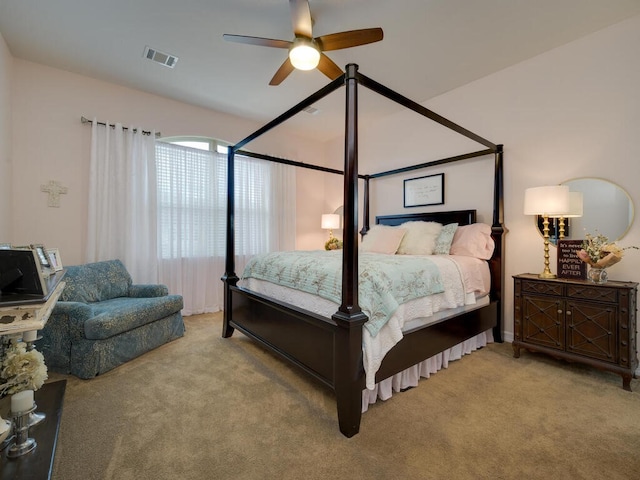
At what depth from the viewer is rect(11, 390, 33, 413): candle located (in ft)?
4.22

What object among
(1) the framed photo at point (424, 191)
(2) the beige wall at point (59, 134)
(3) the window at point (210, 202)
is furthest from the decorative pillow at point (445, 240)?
(2) the beige wall at point (59, 134)

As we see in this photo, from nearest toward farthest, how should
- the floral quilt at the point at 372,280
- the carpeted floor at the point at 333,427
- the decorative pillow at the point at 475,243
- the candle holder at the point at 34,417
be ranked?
the carpeted floor at the point at 333,427 → the candle holder at the point at 34,417 → the floral quilt at the point at 372,280 → the decorative pillow at the point at 475,243

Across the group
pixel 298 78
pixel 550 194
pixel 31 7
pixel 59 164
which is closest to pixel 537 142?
pixel 550 194

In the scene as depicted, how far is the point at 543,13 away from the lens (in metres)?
2.23

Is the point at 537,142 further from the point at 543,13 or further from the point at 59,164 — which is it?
the point at 59,164

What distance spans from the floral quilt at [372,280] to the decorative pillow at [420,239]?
77 centimetres

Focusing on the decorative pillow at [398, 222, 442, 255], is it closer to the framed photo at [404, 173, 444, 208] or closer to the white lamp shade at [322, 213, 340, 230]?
the framed photo at [404, 173, 444, 208]

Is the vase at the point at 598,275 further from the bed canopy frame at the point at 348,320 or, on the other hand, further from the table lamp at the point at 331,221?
the table lamp at the point at 331,221

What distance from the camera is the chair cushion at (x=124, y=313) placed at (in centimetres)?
219

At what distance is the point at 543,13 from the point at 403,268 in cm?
234

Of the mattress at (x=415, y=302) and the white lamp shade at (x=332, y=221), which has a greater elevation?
the white lamp shade at (x=332, y=221)

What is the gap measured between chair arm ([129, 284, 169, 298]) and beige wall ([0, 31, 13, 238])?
1178 millimetres

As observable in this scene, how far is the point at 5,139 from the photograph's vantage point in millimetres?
2648

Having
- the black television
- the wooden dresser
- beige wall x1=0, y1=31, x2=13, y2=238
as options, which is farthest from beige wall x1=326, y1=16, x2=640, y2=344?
beige wall x1=0, y1=31, x2=13, y2=238
